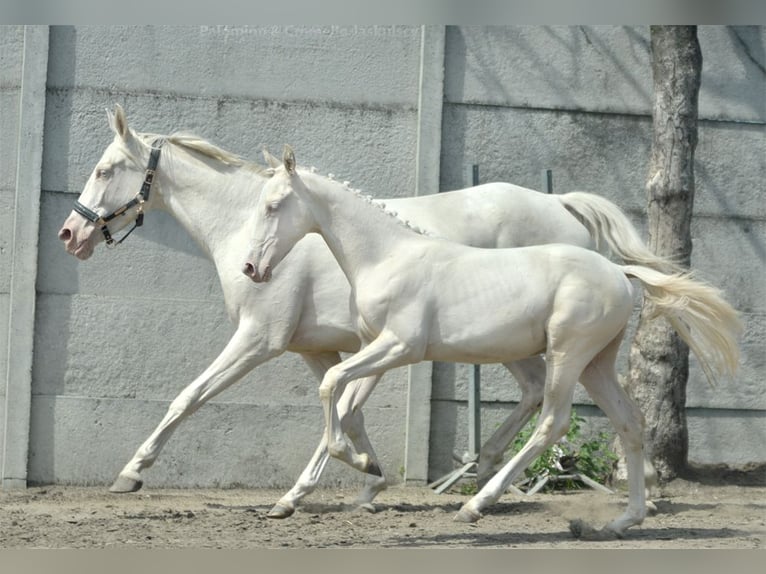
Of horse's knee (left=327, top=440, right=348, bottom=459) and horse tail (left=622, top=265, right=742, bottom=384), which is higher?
horse tail (left=622, top=265, right=742, bottom=384)

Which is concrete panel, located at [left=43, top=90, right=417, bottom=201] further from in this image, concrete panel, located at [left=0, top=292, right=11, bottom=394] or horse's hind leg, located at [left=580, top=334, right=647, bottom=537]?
horse's hind leg, located at [left=580, top=334, right=647, bottom=537]

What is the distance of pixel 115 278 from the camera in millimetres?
8625

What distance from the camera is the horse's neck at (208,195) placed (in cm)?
744

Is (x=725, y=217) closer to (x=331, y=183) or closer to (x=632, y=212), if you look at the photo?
(x=632, y=212)

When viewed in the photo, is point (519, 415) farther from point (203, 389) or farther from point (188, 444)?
point (188, 444)

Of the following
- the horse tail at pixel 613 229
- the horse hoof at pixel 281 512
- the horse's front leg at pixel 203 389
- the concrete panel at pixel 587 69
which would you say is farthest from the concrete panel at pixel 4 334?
the horse tail at pixel 613 229

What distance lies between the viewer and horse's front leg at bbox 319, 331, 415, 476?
601 cm

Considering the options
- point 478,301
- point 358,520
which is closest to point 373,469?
point 358,520

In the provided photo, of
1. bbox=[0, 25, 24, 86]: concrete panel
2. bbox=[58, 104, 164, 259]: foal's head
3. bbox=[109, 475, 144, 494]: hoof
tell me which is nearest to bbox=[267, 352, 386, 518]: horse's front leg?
bbox=[109, 475, 144, 494]: hoof

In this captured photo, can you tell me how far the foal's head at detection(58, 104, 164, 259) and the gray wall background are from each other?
4.04 feet

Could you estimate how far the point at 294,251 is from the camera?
7.36 m

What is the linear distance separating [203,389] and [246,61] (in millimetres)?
2821

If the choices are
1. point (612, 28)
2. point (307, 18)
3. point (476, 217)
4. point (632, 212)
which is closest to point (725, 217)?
point (632, 212)

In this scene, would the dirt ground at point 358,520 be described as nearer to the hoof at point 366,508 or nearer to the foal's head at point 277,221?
the hoof at point 366,508
